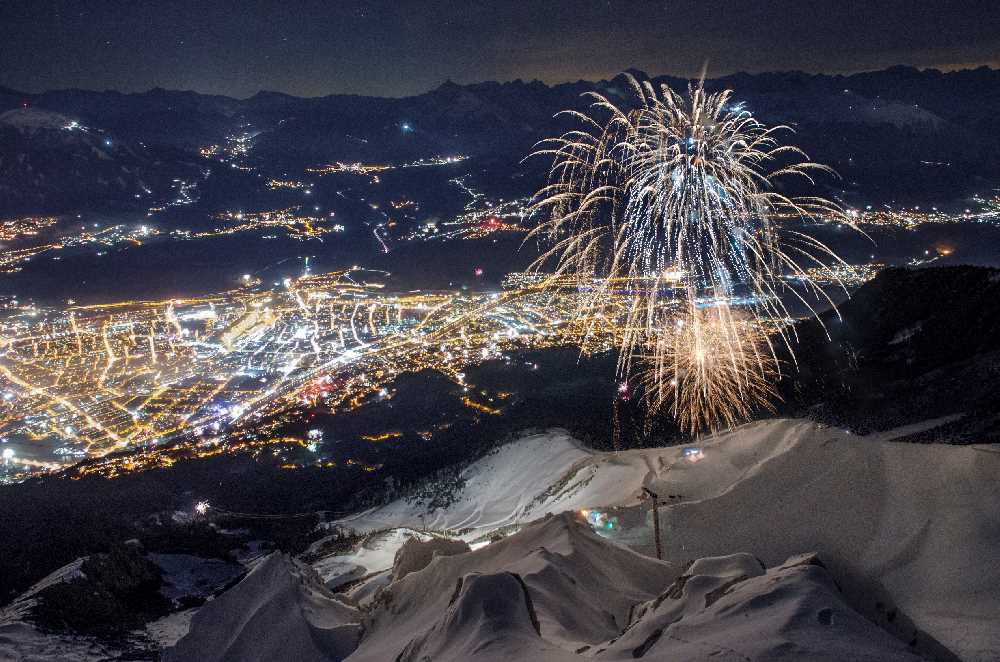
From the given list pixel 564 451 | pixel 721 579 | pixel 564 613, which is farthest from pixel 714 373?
pixel 564 613

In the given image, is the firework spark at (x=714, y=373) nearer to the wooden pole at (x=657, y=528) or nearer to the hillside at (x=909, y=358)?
the hillside at (x=909, y=358)

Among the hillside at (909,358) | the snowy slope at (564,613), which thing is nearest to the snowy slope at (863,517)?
the snowy slope at (564,613)

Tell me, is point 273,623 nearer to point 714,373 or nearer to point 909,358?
point 714,373

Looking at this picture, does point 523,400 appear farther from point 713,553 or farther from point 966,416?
point 713,553

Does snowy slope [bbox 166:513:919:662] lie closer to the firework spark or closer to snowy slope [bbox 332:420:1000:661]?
snowy slope [bbox 332:420:1000:661]

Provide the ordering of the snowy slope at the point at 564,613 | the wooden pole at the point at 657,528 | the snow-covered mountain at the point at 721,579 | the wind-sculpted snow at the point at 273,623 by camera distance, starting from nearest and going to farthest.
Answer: the snowy slope at the point at 564,613
the snow-covered mountain at the point at 721,579
the wind-sculpted snow at the point at 273,623
the wooden pole at the point at 657,528

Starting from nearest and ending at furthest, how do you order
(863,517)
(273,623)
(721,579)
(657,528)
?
(721,579) < (863,517) < (273,623) < (657,528)

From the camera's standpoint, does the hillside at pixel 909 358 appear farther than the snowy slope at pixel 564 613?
Yes

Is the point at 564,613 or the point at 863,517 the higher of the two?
the point at 863,517
